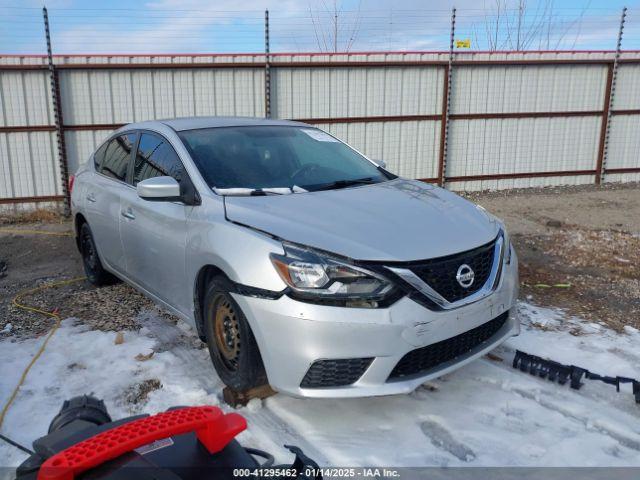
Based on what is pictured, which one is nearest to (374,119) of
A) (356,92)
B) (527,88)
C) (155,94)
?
(356,92)

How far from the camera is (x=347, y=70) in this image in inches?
423

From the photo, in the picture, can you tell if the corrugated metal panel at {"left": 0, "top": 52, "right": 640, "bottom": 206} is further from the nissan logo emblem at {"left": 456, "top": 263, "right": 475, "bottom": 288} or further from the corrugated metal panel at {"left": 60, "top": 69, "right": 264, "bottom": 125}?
the nissan logo emblem at {"left": 456, "top": 263, "right": 475, "bottom": 288}

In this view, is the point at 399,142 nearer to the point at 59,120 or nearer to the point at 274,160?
the point at 59,120

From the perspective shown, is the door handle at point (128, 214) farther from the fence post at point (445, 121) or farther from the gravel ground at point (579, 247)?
the fence post at point (445, 121)

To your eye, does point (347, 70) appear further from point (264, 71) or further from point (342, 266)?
point (342, 266)

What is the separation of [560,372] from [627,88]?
1092 centimetres

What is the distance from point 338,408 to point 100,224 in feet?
9.13

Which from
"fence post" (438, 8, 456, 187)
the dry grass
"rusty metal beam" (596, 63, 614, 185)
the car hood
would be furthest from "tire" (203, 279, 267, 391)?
"rusty metal beam" (596, 63, 614, 185)

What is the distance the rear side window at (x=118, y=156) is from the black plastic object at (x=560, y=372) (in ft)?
Answer: 10.6

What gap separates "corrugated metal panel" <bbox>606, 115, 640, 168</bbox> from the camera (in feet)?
40.9

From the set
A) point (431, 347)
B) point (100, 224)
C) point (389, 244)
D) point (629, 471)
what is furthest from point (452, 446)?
point (100, 224)

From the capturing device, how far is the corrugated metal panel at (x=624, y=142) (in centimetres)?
1245

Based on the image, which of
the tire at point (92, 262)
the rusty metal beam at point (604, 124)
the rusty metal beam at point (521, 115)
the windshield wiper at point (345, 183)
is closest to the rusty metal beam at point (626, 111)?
the rusty metal beam at point (604, 124)

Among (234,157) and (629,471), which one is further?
(234,157)
